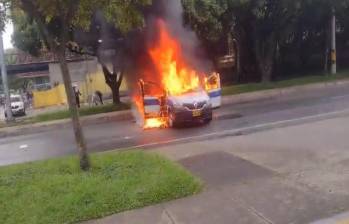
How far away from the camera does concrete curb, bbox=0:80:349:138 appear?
1767cm

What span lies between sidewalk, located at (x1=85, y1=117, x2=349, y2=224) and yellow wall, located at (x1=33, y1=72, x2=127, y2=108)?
96.2ft

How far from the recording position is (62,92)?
3788 centimetres

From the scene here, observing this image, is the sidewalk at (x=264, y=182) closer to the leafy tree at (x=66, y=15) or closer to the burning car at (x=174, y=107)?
the leafy tree at (x=66, y=15)

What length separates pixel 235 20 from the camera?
22.9 meters

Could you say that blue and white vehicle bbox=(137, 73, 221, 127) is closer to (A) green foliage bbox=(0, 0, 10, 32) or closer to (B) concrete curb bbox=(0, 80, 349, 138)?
(B) concrete curb bbox=(0, 80, 349, 138)

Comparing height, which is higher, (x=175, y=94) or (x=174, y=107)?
(x=175, y=94)

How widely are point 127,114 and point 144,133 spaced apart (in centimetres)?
573

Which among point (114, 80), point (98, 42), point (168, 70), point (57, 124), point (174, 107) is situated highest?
point (98, 42)

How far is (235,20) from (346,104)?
987cm

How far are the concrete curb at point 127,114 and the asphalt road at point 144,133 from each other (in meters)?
1.24

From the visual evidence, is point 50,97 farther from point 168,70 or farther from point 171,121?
point 171,121

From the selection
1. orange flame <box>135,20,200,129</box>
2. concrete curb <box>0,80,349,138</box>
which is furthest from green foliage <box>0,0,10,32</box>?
concrete curb <box>0,80,349,138</box>

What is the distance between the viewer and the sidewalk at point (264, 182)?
17.8 ft

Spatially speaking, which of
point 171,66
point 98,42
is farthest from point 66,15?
point 98,42
